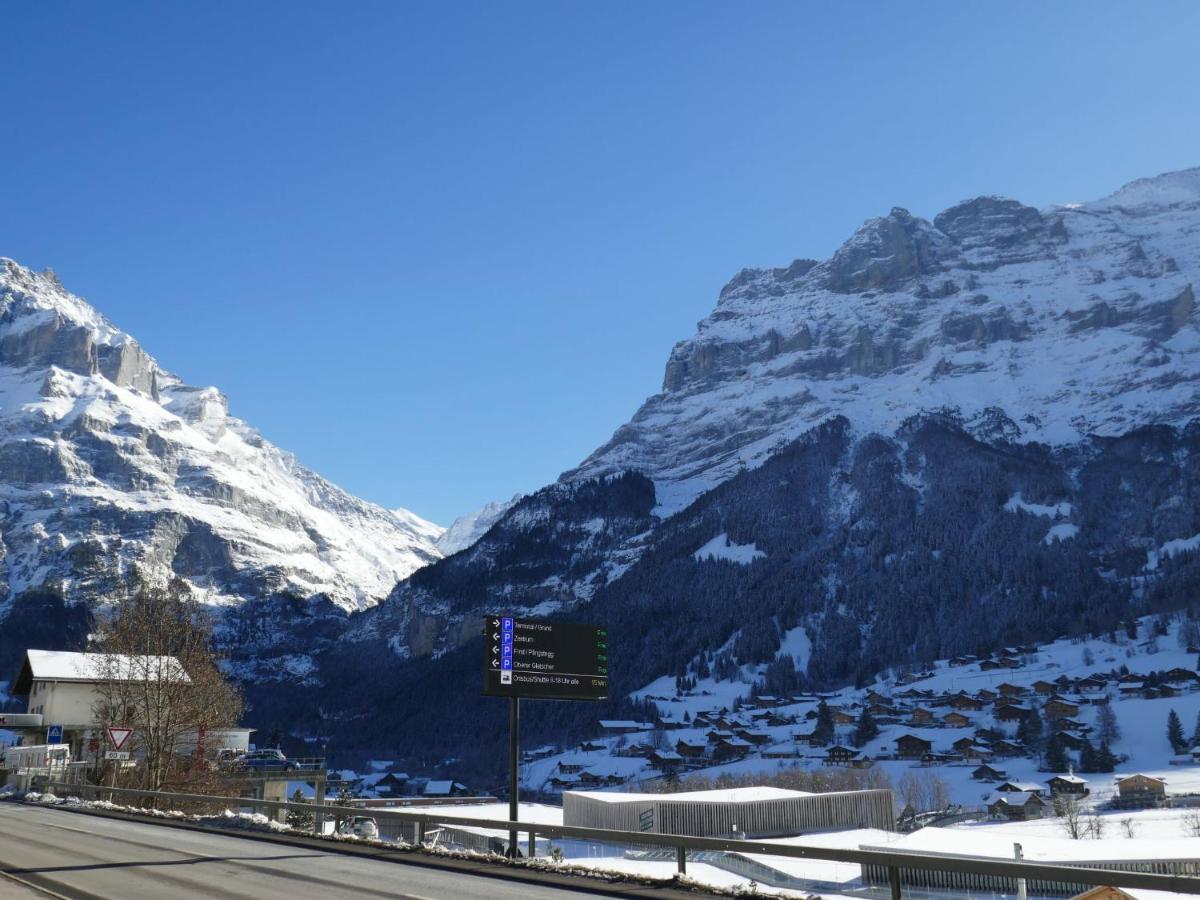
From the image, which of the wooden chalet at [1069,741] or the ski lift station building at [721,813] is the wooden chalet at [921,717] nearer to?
the wooden chalet at [1069,741]

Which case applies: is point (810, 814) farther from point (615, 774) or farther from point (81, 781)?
point (615, 774)

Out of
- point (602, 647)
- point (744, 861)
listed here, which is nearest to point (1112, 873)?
point (744, 861)

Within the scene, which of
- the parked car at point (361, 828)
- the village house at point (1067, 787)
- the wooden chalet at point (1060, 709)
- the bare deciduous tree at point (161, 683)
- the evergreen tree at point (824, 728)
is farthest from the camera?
the evergreen tree at point (824, 728)

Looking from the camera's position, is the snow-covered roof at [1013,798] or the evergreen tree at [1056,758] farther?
the evergreen tree at [1056,758]

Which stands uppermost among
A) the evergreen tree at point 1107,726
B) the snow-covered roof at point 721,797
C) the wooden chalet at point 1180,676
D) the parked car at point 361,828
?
the wooden chalet at point 1180,676

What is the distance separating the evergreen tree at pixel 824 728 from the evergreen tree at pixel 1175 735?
158ft

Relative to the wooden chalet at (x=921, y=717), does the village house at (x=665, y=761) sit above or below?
below

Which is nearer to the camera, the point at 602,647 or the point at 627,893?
the point at 627,893

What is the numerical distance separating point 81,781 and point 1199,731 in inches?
5115

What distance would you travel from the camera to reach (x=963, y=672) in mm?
199125

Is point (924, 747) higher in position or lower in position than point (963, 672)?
lower

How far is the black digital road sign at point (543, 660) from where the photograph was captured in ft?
92.8

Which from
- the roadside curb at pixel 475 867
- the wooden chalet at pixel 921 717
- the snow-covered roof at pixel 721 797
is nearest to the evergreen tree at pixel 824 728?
the wooden chalet at pixel 921 717

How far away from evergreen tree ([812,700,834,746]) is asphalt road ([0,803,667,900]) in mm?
145662
